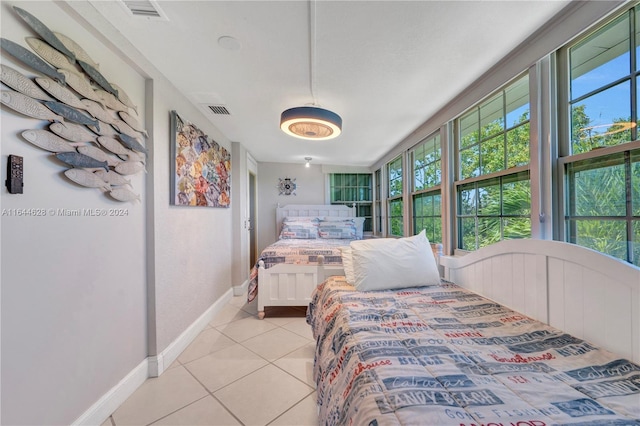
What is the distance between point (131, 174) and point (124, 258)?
54cm

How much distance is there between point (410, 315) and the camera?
1297mm

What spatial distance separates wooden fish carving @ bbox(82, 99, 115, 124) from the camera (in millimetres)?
1229

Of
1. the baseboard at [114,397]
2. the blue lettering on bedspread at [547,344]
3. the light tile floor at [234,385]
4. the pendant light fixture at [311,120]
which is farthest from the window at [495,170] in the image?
the baseboard at [114,397]

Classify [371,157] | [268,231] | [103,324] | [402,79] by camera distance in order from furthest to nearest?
[268,231]
[371,157]
[402,79]
[103,324]

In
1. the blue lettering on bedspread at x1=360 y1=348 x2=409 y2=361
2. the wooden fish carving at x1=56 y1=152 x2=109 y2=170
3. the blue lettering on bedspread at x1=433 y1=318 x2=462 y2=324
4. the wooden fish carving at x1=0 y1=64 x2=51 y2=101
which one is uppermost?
the wooden fish carving at x1=0 y1=64 x2=51 y2=101

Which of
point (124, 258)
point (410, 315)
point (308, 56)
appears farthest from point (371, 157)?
point (124, 258)

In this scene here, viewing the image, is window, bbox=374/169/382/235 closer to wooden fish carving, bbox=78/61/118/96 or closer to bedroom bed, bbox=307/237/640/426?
bedroom bed, bbox=307/237/640/426

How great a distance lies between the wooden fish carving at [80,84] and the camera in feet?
3.73

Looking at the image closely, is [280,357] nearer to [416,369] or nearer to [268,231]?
[416,369]

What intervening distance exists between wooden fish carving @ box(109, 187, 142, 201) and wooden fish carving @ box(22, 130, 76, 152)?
30 cm

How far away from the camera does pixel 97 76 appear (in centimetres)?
129

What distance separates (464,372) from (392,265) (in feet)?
3.02

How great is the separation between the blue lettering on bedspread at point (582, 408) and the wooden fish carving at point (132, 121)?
7.72ft

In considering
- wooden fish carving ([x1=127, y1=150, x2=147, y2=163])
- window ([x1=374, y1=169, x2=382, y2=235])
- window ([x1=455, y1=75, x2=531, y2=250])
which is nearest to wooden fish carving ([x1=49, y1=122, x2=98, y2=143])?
wooden fish carving ([x1=127, y1=150, x2=147, y2=163])
